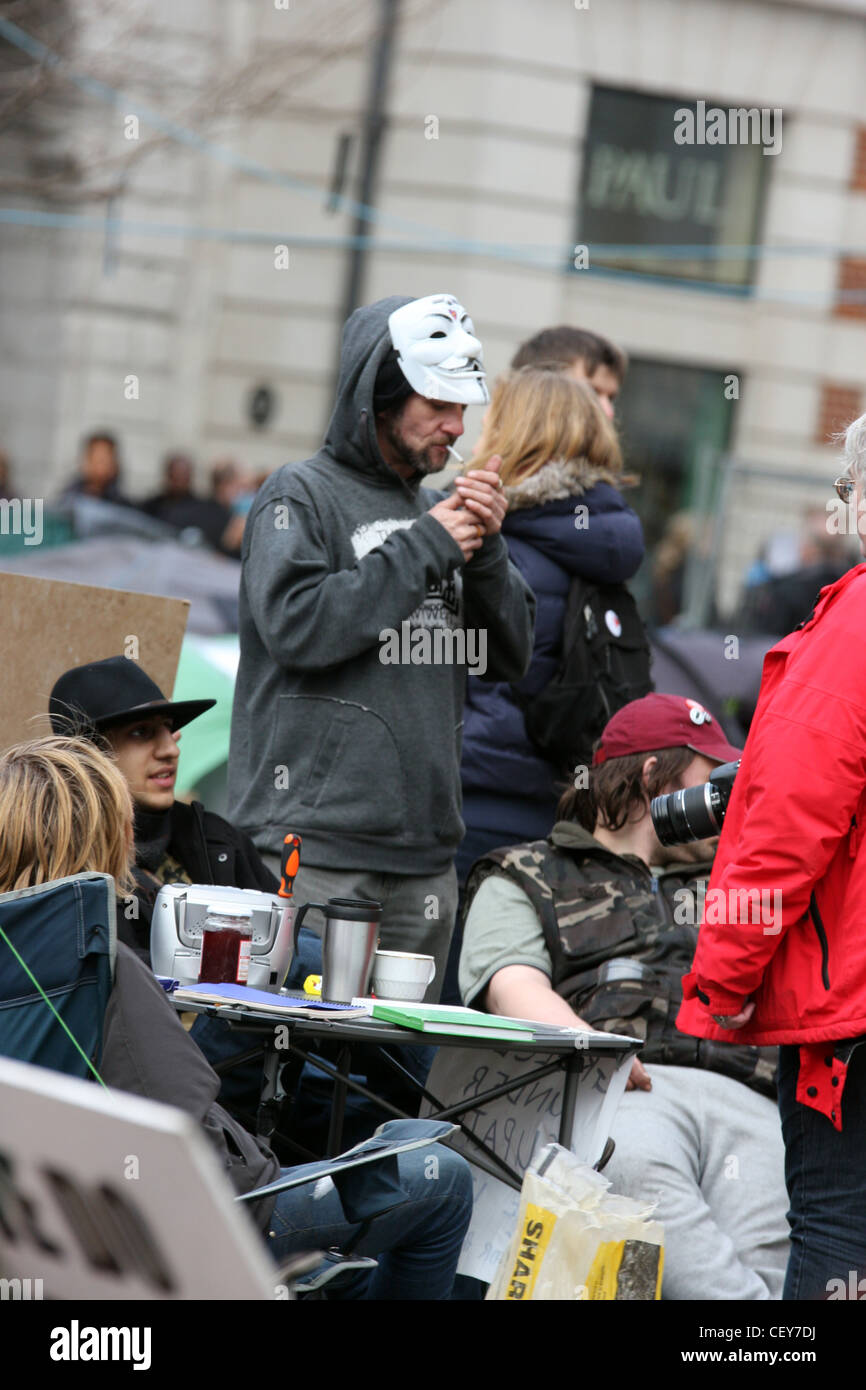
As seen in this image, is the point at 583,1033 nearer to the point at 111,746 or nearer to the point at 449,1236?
the point at 449,1236

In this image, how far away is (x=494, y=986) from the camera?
3.87 m

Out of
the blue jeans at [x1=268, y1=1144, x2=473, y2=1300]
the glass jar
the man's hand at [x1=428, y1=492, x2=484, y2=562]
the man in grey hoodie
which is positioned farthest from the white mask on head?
the blue jeans at [x1=268, y1=1144, x2=473, y2=1300]

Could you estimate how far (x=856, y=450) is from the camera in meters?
3.15

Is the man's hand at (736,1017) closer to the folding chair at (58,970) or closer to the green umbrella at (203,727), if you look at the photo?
the folding chair at (58,970)

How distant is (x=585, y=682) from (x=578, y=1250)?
1768mm

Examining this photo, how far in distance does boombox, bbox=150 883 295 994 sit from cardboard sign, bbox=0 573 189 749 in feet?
3.62

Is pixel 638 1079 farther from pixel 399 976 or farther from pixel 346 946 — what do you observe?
pixel 346 946

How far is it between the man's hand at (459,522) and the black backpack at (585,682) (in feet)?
2.28

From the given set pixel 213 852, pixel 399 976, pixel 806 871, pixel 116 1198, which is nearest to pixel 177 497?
pixel 213 852

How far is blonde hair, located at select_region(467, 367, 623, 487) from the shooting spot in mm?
4617

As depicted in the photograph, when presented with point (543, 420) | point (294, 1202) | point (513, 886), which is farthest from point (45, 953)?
point (543, 420)

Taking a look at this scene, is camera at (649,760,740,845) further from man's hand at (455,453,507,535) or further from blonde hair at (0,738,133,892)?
blonde hair at (0,738,133,892)

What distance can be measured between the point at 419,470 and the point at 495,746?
82 centimetres

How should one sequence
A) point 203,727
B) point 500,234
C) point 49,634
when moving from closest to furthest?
point 49,634, point 203,727, point 500,234
